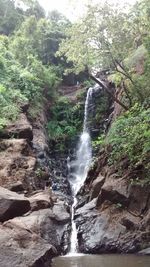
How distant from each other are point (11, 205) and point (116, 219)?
15.7 feet

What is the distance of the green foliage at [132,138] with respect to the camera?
48.8ft

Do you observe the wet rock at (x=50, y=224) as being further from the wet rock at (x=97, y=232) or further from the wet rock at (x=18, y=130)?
the wet rock at (x=18, y=130)

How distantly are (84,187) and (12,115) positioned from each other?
557 centimetres

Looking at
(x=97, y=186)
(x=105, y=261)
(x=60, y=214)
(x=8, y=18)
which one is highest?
(x=8, y=18)

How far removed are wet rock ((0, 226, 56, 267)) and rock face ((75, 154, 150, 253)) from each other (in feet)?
13.9

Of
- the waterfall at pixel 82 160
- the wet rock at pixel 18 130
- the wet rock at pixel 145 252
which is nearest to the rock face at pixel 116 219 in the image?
the wet rock at pixel 145 252

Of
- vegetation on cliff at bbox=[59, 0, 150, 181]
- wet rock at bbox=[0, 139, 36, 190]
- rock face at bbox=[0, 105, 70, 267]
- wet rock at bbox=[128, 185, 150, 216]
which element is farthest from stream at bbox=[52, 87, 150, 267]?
vegetation on cliff at bbox=[59, 0, 150, 181]

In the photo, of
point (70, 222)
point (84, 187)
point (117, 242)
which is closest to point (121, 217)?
point (117, 242)

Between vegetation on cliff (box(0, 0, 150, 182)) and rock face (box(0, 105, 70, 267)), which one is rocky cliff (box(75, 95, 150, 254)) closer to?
vegetation on cliff (box(0, 0, 150, 182))

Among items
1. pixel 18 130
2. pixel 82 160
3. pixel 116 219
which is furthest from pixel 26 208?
pixel 82 160

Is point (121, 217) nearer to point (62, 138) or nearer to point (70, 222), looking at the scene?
point (70, 222)

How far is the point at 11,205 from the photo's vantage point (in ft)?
37.1

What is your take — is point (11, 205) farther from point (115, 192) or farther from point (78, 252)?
point (115, 192)

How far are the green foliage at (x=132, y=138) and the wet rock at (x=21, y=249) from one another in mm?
6144
